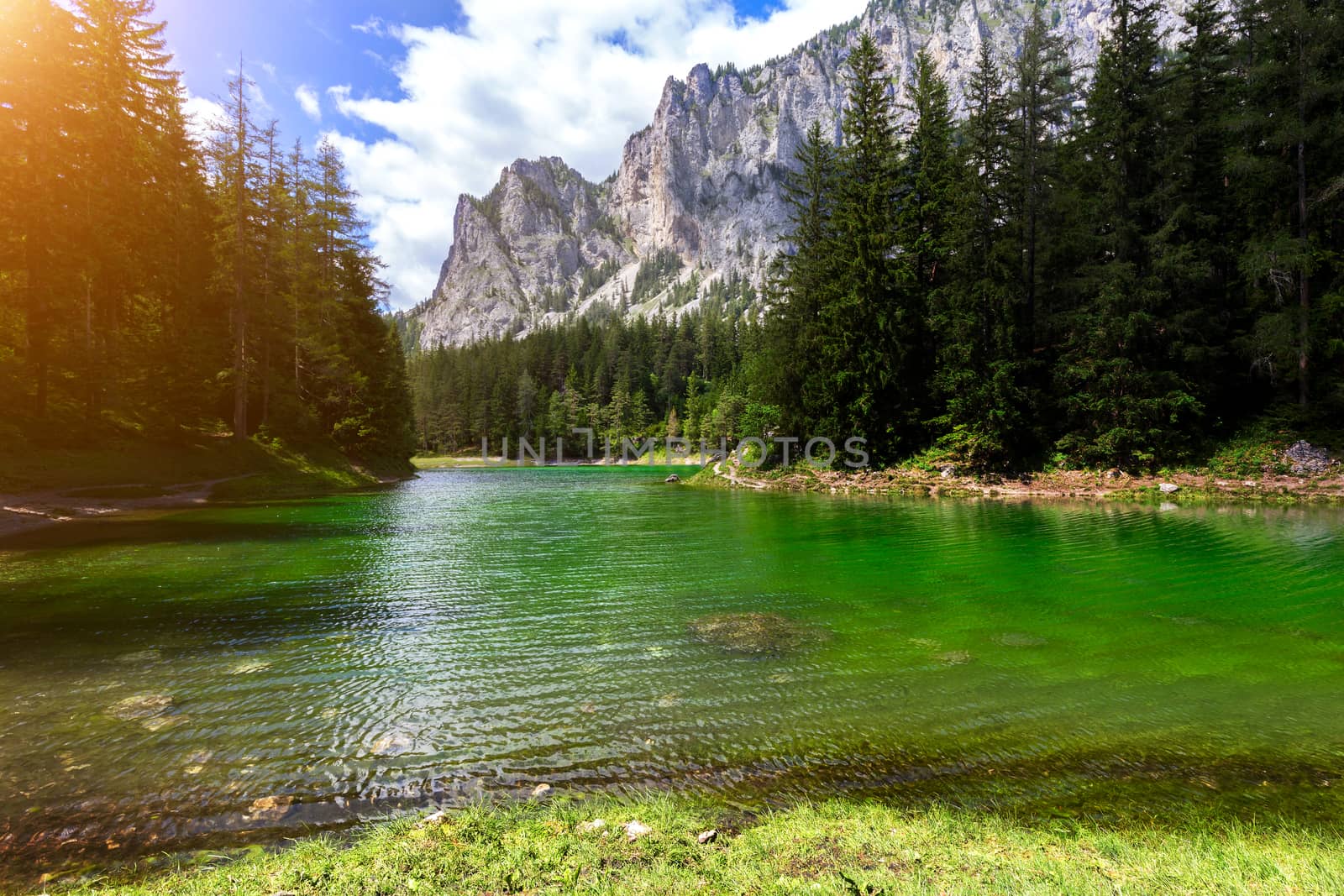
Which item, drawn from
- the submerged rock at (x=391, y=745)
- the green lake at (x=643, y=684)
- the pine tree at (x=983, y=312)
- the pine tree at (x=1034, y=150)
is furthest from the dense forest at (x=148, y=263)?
the pine tree at (x=1034, y=150)

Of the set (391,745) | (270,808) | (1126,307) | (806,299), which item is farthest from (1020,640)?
(806,299)

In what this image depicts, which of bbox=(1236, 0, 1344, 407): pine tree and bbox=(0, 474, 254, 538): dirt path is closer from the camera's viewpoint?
bbox=(0, 474, 254, 538): dirt path

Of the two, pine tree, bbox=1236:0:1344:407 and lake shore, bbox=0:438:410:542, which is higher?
pine tree, bbox=1236:0:1344:407

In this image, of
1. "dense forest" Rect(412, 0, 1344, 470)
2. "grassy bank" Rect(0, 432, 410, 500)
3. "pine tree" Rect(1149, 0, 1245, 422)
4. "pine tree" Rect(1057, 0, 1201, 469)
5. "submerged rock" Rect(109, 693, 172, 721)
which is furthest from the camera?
"pine tree" Rect(1149, 0, 1245, 422)

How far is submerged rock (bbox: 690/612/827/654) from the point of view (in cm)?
816

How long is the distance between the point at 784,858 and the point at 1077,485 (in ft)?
103

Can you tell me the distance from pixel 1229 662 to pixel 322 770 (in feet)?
34.2

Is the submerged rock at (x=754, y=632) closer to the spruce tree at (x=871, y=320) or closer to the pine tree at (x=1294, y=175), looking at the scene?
the spruce tree at (x=871, y=320)

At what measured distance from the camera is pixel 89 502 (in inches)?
862

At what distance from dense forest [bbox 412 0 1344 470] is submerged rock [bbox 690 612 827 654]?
2644 cm

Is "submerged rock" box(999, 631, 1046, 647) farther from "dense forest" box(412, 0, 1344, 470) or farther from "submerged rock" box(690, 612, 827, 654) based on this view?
"dense forest" box(412, 0, 1344, 470)

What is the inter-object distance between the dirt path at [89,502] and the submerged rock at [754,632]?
21.8 metres

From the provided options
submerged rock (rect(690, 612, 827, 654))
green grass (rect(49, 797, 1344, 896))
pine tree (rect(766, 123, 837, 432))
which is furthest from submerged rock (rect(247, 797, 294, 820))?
pine tree (rect(766, 123, 837, 432))

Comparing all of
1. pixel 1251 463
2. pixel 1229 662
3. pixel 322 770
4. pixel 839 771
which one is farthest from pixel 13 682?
pixel 1251 463
